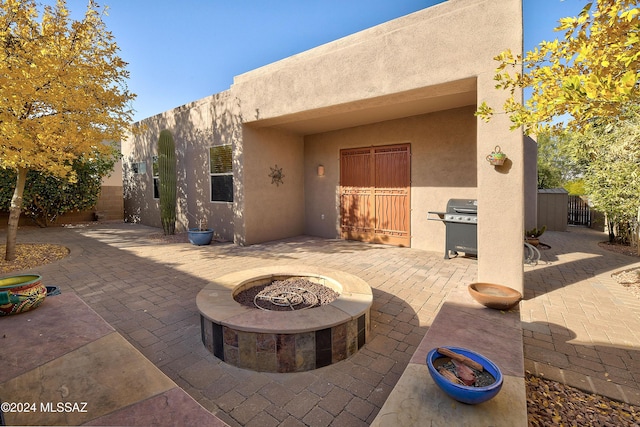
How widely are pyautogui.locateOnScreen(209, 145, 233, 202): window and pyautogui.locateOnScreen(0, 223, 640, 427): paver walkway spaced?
1661 millimetres

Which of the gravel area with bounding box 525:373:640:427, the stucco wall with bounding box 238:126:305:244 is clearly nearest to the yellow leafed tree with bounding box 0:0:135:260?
the stucco wall with bounding box 238:126:305:244

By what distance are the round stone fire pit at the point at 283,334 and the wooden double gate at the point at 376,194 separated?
435cm

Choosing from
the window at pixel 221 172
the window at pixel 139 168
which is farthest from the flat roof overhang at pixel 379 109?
the window at pixel 139 168

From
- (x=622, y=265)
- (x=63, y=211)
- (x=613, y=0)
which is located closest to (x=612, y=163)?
(x=622, y=265)

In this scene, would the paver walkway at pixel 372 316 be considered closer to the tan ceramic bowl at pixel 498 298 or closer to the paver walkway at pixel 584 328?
the paver walkway at pixel 584 328

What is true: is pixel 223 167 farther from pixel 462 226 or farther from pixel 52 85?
pixel 462 226

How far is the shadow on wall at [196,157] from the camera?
7.09 meters

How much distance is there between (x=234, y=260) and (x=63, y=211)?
898cm

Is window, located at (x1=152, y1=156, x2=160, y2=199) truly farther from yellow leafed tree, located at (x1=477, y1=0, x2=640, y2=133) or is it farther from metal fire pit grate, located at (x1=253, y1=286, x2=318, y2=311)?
yellow leafed tree, located at (x1=477, y1=0, x2=640, y2=133)

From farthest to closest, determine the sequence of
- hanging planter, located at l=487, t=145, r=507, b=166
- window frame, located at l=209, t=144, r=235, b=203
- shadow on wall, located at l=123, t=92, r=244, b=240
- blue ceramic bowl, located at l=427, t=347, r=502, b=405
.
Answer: window frame, located at l=209, t=144, r=235, b=203
shadow on wall, located at l=123, t=92, r=244, b=240
hanging planter, located at l=487, t=145, r=507, b=166
blue ceramic bowl, located at l=427, t=347, r=502, b=405

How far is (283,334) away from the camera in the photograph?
2.27m

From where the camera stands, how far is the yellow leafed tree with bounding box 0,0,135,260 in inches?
177

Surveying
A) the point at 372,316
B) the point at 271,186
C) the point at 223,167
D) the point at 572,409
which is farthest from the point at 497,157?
the point at 223,167

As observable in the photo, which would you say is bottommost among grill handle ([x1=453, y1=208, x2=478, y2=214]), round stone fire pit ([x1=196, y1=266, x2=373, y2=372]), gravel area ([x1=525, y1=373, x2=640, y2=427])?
gravel area ([x1=525, y1=373, x2=640, y2=427])
